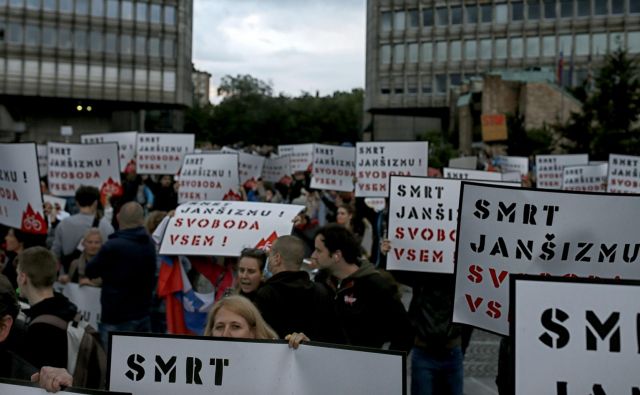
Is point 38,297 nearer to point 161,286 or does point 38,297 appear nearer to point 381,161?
point 161,286

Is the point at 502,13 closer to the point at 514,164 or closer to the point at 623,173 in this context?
the point at 514,164

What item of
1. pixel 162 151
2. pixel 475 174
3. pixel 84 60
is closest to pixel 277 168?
pixel 162 151

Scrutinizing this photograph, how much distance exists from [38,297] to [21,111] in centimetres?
7633

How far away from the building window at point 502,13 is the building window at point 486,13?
67cm

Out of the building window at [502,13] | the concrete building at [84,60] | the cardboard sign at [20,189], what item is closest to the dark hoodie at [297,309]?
the cardboard sign at [20,189]

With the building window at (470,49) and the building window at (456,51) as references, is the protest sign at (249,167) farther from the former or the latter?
the building window at (456,51)

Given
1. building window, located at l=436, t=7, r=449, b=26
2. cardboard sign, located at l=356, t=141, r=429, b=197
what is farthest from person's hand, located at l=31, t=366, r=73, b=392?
building window, located at l=436, t=7, r=449, b=26

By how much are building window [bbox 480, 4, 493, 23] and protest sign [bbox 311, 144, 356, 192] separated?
6674cm

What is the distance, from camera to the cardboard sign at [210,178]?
11.8 m

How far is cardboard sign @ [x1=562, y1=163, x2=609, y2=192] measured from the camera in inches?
603

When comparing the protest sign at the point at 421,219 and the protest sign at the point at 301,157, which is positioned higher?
the protest sign at the point at 301,157

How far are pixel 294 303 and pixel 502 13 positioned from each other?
251 feet

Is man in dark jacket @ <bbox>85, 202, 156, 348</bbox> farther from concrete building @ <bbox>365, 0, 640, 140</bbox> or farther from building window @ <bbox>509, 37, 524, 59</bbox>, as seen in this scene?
building window @ <bbox>509, 37, 524, 59</bbox>

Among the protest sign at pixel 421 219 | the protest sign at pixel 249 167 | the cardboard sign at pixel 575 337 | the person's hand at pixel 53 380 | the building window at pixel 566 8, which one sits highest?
the building window at pixel 566 8
